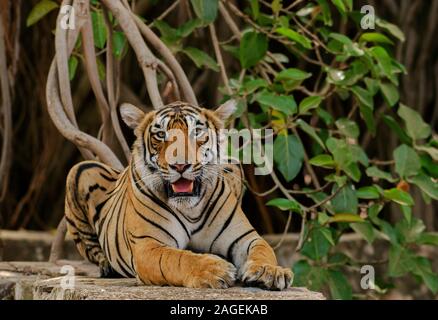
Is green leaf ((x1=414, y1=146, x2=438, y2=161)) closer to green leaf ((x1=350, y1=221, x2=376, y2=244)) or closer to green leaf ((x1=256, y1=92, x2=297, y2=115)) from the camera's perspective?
green leaf ((x1=350, y1=221, x2=376, y2=244))

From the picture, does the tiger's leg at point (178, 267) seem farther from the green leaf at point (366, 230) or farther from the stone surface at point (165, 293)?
the green leaf at point (366, 230)

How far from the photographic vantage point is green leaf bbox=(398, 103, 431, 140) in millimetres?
5543

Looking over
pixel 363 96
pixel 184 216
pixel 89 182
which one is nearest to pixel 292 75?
pixel 363 96

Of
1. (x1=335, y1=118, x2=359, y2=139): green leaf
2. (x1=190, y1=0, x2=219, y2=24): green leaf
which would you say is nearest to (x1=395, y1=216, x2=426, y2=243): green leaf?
(x1=335, y1=118, x2=359, y2=139): green leaf

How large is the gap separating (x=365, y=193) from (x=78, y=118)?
330 cm

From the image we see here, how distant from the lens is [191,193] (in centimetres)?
378

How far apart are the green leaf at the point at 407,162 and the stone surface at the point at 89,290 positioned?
1.49 m

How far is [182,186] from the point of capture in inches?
148

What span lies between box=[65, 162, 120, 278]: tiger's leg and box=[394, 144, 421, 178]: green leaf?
152cm

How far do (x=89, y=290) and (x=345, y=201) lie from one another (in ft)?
6.17

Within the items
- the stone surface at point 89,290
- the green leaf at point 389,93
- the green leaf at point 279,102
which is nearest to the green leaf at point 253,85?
the green leaf at point 279,102

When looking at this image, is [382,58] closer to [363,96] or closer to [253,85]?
[363,96]
